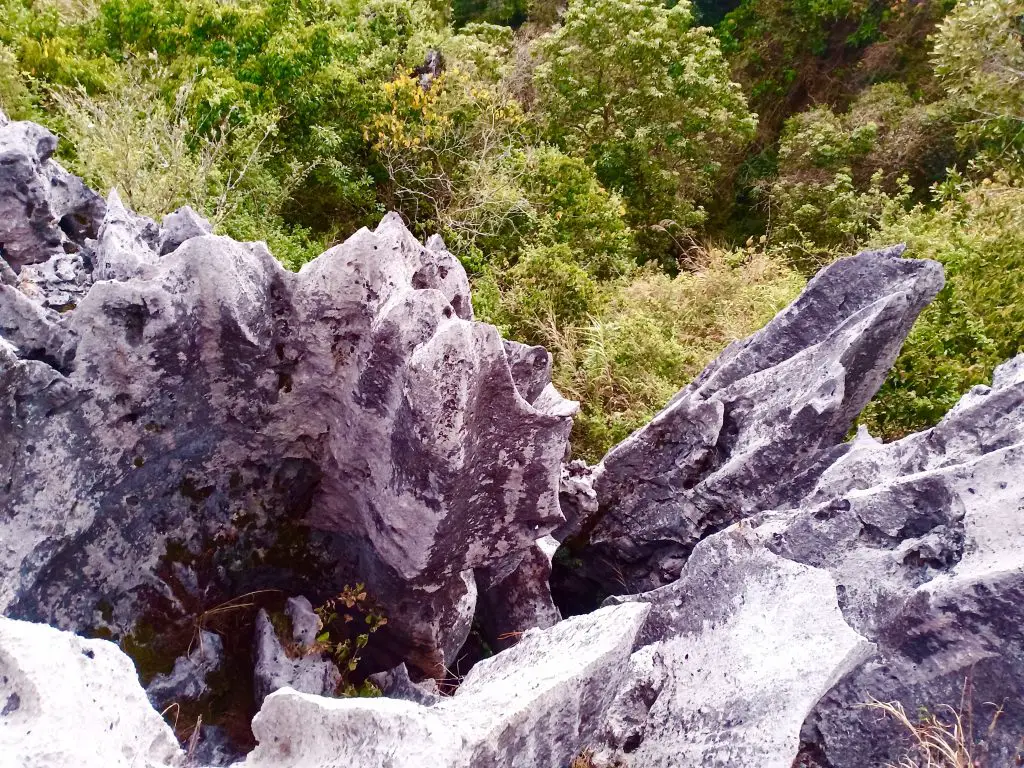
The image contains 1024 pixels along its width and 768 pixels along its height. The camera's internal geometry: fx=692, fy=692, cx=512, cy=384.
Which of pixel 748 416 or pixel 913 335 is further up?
pixel 748 416

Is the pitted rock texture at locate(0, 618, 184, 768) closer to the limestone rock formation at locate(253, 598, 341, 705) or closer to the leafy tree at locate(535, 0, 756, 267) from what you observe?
the limestone rock formation at locate(253, 598, 341, 705)

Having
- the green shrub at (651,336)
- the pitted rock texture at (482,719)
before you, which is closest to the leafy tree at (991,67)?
the green shrub at (651,336)

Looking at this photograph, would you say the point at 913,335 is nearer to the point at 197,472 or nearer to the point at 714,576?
the point at 714,576

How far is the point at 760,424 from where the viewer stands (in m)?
4.14

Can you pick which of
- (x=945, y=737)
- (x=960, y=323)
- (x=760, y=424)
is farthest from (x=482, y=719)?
(x=960, y=323)

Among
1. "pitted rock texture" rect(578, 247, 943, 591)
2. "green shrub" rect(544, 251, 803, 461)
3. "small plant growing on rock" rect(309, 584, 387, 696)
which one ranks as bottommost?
"green shrub" rect(544, 251, 803, 461)

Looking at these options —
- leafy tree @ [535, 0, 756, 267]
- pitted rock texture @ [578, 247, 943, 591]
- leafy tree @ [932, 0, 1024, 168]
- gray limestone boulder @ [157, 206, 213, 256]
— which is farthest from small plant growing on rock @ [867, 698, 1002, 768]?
leafy tree @ [535, 0, 756, 267]

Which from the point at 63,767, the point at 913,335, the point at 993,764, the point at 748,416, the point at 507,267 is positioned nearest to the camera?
the point at 63,767

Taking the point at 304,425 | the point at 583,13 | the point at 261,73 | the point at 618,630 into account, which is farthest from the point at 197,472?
the point at 583,13

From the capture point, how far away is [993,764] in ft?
7.62

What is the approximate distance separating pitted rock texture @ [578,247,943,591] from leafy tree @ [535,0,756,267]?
970 centimetres

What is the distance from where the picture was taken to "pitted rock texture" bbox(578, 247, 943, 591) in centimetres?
395

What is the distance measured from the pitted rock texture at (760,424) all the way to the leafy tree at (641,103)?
382 inches

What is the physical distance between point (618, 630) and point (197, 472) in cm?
199
